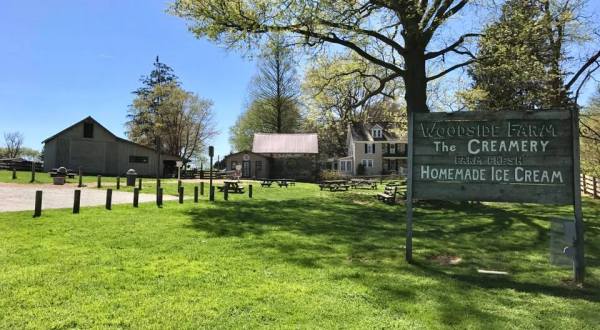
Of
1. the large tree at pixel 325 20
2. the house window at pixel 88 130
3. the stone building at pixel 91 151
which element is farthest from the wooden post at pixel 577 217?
the house window at pixel 88 130

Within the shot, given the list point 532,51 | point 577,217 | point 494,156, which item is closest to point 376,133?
point 532,51

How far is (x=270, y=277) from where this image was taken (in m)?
6.05

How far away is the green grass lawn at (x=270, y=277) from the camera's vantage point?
456 centimetres

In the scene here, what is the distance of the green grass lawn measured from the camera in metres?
4.56

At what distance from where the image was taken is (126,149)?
4497 cm

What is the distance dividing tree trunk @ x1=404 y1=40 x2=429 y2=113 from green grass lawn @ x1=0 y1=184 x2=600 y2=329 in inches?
332

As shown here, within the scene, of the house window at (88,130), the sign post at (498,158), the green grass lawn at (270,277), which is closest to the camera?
the green grass lawn at (270,277)

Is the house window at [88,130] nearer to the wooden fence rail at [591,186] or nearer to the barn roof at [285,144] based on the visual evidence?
the barn roof at [285,144]

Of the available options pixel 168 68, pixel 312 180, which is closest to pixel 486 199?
pixel 312 180

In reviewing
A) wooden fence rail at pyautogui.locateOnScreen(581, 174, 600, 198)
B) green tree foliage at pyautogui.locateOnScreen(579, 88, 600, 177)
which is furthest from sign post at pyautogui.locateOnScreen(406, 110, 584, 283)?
wooden fence rail at pyautogui.locateOnScreen(581, 174, 600, 198)

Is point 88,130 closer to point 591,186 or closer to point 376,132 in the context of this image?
point 376,132

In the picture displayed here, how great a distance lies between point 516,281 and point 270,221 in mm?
6709

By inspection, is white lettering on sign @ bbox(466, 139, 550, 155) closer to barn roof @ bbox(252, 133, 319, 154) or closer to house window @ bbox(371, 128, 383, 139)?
barn roof @ bbox(252, 133, 319, 154)

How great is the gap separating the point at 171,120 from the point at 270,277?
57402mm
